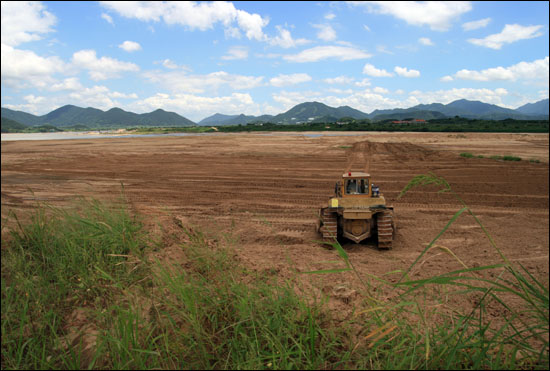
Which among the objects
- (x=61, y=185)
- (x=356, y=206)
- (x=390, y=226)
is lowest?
(x=390, y=226)

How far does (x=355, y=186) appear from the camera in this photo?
7906 mm

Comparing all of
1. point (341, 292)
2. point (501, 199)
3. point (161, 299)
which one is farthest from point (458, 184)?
point (161, 299)

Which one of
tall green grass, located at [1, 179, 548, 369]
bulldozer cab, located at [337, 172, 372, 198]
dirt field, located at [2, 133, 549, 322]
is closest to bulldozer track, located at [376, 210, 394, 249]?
dirt field, located at [2, 133, 549, 322]

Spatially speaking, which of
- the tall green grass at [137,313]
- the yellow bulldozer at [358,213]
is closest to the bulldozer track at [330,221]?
the yellow bulldozer at [358,213]

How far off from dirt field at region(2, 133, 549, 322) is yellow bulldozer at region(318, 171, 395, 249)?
20.1 inches

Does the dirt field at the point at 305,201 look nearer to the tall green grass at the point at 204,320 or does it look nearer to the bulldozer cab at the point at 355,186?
the tall green grass at the point at 204,320

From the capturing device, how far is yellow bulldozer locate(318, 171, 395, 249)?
7.45 m

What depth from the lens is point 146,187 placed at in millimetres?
16219

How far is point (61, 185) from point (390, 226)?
720cm

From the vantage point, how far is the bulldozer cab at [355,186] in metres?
7.82

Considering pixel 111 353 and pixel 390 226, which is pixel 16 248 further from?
pixel 390 226

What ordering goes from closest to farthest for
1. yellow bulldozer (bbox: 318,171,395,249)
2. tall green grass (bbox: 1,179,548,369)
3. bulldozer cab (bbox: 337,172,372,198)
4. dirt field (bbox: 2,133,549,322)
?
tall green grass (bbox: 1,179,548,369) → dirt field (bbox: 2,133,549,322) → yellow bulldozer (bbox: 318,171,395,249) → bulldozer cab (bbox: 337,172,372,198)

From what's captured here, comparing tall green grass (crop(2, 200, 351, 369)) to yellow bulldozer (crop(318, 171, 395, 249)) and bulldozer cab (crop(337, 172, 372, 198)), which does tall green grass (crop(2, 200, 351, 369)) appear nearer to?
yellow bulldozer (crop(318, 171, 395, 249))

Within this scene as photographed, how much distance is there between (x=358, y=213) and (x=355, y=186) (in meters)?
0.83
